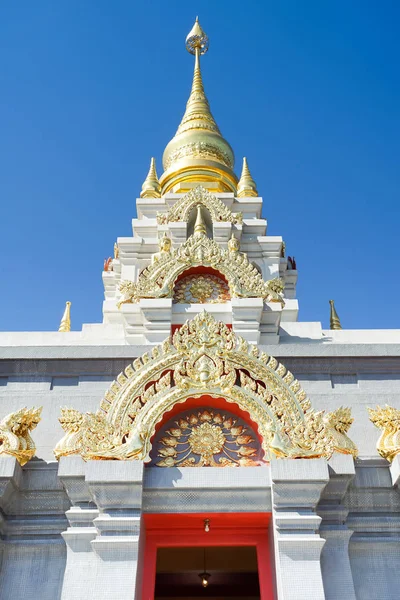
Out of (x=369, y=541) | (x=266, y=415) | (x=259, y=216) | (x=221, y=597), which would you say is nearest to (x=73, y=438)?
(x=266, y=415)

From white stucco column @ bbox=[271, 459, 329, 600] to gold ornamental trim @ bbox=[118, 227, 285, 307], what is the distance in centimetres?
780

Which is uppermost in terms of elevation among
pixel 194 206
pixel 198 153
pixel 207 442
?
pixel 198 153

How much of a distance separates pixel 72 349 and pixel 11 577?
14.6 feet

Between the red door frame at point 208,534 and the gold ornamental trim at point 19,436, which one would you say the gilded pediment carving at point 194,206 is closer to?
the gold ornamental trim at point 19,436

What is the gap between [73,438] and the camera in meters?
7.00

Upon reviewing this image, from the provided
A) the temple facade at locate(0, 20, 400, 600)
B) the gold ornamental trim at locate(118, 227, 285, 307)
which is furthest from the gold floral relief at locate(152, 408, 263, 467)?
the gold ornamental trim at locate(118, 227, 285, 307)

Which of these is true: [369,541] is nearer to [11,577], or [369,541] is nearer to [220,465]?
[220,465]

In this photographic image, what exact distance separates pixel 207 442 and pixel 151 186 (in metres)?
15.2

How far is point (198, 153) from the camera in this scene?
22.3 meters

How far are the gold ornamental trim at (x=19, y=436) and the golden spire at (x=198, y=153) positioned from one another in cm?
1483

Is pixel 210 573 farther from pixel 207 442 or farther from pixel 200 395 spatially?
pixel 200 395

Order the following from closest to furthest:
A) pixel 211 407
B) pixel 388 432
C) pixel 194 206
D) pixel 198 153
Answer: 1. pixel 211 407
2. pixel 388 432
3. pixel 194 206
4. pixel 198 153

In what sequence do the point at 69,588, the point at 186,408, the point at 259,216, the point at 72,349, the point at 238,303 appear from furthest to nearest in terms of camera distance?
the point at 259,216
the point at 238,303
the point at 72,349
the point at 186,408
the point at 69,588

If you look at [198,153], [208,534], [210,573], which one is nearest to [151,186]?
[198,153]
